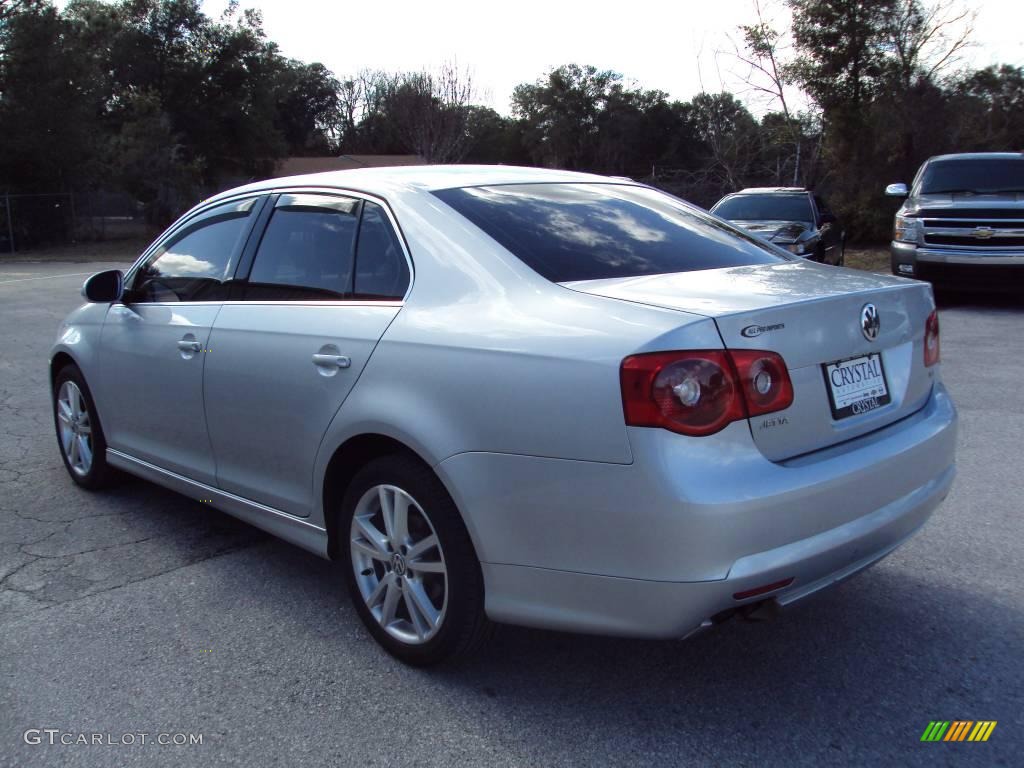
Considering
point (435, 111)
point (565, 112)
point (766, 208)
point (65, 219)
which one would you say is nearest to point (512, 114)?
point (565, 112)

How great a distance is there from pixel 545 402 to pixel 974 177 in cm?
1167

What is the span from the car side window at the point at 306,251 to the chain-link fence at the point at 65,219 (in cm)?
3021

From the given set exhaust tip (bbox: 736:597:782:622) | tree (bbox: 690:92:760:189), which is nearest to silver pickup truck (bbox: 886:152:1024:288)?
exhaust tip (bbox: 736:597:782:622)

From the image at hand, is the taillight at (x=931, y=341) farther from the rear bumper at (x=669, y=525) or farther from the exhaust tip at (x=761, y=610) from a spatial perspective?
the exhaust tip at (x=761, y=610)

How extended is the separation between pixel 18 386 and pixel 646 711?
703 centimetres

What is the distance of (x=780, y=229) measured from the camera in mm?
12570

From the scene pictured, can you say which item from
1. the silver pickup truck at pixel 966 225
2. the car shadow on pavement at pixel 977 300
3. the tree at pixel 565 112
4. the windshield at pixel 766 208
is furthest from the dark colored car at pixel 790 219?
the tree at pixel 565 112

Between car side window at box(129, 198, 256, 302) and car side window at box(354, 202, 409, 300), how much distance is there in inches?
32.8

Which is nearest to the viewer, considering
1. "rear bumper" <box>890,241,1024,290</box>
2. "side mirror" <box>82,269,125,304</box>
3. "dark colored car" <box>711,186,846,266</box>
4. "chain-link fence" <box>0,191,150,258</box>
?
"side mirror" <box>82,269,125,304</box>

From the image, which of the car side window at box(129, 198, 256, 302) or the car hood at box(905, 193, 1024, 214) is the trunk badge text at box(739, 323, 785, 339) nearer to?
the car side window at box(129, 198, 256, 302)

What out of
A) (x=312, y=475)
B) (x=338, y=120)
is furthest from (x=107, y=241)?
(x=338, y=120)

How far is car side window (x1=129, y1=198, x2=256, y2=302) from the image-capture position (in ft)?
13.5

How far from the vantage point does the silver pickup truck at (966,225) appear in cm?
1131

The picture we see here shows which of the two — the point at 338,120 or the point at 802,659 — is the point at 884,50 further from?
the point at 338,120
